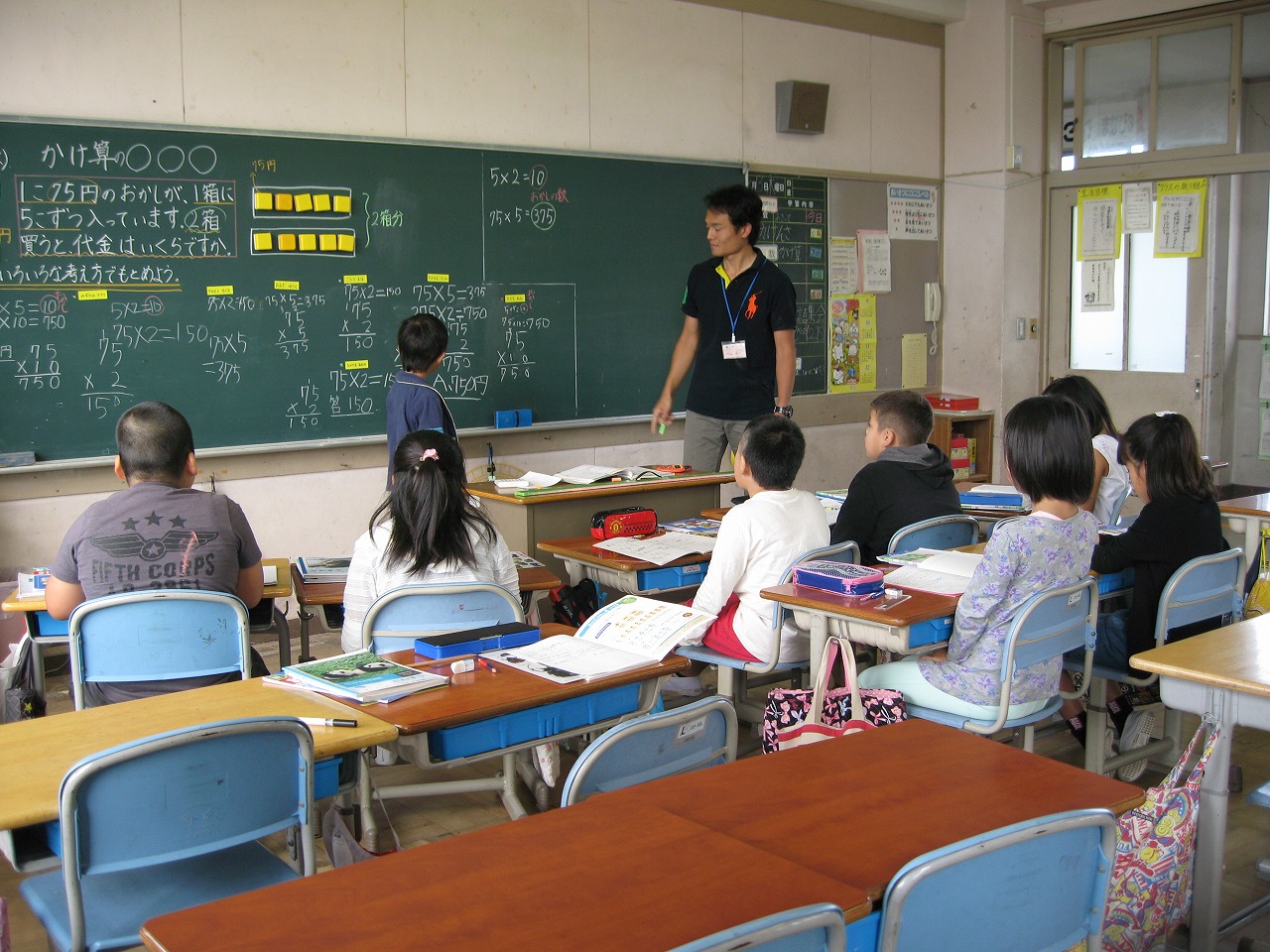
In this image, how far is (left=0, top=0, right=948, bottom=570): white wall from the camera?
A: 467cm

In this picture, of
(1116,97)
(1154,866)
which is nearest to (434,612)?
(1154,866)

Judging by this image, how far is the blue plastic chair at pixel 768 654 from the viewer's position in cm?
334

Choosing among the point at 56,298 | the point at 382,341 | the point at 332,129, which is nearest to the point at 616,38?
the point at 332,129

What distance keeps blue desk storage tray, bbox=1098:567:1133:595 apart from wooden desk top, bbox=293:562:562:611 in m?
1.71

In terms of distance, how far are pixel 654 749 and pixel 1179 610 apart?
6.66ft

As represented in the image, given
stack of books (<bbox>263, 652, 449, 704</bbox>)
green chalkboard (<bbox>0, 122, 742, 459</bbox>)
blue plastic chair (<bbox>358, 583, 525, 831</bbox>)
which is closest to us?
stack of books (<bbox>263, 652, 449, 704</bbox>)

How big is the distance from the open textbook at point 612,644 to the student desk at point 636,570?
0.89 metres

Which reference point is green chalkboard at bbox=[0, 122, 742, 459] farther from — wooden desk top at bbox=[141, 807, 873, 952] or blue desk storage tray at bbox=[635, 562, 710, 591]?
wooden desk top at bbox=[141, 807, 873, 952]

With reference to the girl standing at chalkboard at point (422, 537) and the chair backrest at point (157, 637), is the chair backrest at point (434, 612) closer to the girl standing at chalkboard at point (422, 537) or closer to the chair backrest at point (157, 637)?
the girl standing at chalkboard at point (422, 537)

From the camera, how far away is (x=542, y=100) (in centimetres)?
592

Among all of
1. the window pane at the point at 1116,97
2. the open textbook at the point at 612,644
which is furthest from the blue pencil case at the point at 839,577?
the window pane at the point at 1116,97

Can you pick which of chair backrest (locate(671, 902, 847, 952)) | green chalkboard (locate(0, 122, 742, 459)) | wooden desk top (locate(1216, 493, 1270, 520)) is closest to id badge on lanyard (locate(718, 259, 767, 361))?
green chalkboard (locate(0, 122, 742, 459))

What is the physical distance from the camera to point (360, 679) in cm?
233

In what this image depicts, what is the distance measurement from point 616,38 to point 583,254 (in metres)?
1.18
